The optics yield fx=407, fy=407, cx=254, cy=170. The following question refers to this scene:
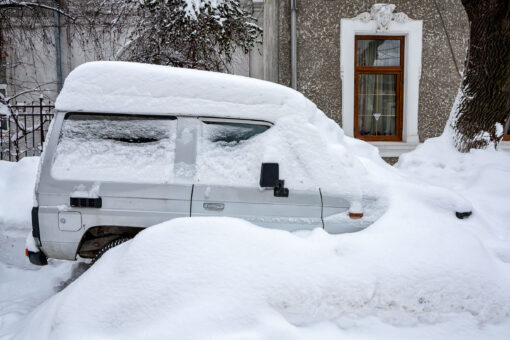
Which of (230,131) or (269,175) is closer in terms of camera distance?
(269,175)

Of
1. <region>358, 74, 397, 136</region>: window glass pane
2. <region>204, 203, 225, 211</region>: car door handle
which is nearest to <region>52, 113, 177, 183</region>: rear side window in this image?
<region>204, 203, 225, 211</region>: car door handle


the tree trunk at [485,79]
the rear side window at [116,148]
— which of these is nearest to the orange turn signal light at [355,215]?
the rear side window at [116,148]

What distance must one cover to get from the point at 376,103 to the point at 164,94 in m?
5.89

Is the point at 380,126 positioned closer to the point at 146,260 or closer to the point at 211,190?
the point at 211,190

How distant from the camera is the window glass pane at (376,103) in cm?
798

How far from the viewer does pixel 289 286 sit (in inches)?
96.9

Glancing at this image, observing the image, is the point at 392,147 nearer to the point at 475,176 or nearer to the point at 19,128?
the point at 475,176

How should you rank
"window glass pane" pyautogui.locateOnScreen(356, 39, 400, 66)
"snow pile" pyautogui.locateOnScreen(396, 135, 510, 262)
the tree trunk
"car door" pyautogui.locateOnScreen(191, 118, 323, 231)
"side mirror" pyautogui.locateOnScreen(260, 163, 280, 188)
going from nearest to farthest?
"side mirror" pyautogui.locateOnScreen(260, 163, 280, 188), "car door" pyautogui.locateOnScreen(191, 118, 323, 231), "snow pile" pyautogui.locateOnScreen(396, 135, 510, 262), the tree trunk, "window glass pane" pyautogui.locateOnScreen(356, 39, 400, 66)

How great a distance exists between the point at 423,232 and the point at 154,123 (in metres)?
2.10

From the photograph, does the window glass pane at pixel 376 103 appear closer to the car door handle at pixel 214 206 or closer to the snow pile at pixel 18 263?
the car door handle at pixel 214 206

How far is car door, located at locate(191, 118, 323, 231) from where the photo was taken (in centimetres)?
298

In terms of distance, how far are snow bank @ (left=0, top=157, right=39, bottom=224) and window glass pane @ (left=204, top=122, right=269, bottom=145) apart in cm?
299

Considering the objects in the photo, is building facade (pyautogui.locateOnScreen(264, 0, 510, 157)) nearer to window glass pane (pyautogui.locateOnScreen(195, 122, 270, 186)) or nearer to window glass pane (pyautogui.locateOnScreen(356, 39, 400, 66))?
window glass pane (pyautogui.locateOnScreen(356, 39, 400, 66))

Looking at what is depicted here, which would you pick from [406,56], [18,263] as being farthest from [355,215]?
[406,56]
